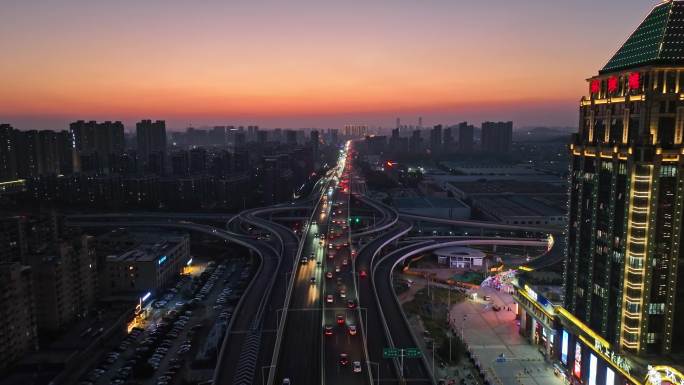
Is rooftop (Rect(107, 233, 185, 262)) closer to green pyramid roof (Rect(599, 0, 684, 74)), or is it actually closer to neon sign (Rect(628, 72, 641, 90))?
neon sign (Rect(628, 72, 641, 90))

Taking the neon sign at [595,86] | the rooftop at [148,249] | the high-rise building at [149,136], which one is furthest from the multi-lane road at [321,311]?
the high-rise building at [149,136]

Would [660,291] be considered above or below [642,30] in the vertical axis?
below

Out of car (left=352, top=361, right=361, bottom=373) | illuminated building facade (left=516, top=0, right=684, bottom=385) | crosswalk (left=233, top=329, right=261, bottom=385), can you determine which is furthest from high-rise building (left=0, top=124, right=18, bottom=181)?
illuminated building facade (left=516, top=0, right=684, bottom=385)

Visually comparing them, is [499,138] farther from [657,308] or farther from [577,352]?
[657,308]

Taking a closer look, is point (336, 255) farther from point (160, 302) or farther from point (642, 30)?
point (642, 30)

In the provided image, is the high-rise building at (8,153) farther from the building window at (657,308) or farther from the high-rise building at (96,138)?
the building window at (657,308)

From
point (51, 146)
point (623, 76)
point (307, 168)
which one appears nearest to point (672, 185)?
point (623, 76)
